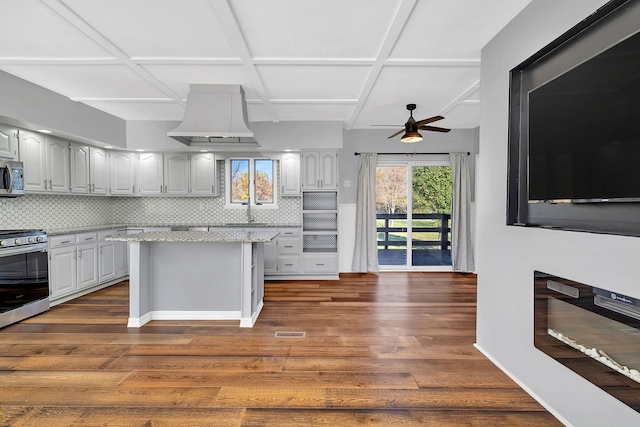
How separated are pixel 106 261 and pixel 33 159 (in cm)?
170

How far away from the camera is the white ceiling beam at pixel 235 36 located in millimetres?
2199

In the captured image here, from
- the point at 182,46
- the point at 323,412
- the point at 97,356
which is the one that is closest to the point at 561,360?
the point at 323,412

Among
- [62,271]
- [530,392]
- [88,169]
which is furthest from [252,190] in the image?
[530,392]

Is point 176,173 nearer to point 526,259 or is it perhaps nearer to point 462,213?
point 462,213

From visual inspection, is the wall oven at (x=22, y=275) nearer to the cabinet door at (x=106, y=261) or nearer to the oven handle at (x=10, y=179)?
the oven handle at (x=10, y=179)

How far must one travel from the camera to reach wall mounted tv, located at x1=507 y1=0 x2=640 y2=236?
148cm

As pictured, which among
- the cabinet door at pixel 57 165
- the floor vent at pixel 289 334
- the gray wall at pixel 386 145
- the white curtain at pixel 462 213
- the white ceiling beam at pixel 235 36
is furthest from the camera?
the gray wall at pixel 386 145

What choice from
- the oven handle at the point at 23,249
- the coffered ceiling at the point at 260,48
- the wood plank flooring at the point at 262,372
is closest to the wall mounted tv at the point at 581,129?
the coffered ceiling at the point at 260,48

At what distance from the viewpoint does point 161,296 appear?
137 inches

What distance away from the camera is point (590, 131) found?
1681mm

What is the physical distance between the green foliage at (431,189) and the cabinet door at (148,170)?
4663 mm

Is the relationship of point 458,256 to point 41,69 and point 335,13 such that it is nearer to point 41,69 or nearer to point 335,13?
point 335,13

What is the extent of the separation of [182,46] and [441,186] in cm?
481

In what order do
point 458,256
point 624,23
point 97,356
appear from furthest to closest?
point 458,256
point 97,356
point 624,23
